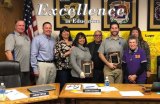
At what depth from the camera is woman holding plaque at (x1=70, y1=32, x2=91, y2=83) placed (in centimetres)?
457

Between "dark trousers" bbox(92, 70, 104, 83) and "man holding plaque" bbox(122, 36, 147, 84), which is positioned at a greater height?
"man holding plaque" bbox(122, 36, 147, 84)

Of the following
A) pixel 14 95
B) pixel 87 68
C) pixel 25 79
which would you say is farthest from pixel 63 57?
pixel 14 95

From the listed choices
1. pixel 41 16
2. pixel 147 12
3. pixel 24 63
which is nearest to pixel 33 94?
pixel 24 63

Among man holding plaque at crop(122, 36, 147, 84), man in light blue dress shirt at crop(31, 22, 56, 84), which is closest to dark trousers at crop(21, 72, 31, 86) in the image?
man in light blue dress shirt at crop(31, 22, 56, 84)

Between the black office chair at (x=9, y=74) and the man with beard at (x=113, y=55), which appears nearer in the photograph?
the black office chair at (x=9, y=74)

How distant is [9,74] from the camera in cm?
357

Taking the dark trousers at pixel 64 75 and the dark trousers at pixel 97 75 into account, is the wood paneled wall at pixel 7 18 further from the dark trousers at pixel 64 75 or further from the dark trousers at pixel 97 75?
the dark trousers at pixel 97 75

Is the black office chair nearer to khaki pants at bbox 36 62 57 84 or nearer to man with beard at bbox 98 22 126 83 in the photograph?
khaki pants at bbox 36 62 57 84

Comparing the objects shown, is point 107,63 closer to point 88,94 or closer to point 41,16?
point 88,94

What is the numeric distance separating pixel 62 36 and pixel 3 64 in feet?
5.17

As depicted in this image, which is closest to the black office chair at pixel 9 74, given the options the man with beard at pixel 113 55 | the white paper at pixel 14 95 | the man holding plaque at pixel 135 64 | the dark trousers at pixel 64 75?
the white paper at pixel 14 95

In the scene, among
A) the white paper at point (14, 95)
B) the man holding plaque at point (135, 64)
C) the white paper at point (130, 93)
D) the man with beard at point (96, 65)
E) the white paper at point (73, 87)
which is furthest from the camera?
the man with beard at point (96, 65)

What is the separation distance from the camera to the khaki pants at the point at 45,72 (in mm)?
4668

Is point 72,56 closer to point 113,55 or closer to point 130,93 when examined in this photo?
point 113,55
